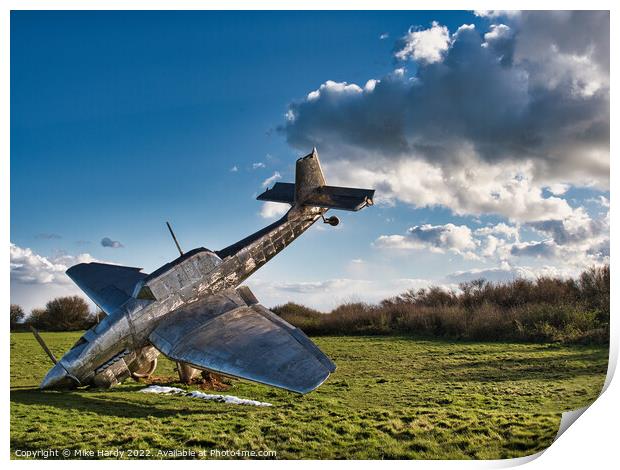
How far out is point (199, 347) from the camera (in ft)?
26.9

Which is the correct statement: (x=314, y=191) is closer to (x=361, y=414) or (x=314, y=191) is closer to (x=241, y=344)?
(x=241, y=344)

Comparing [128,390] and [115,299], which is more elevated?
[115,299]

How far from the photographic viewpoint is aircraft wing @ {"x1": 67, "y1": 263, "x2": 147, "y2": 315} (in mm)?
10871

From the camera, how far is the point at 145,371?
34.3 feet

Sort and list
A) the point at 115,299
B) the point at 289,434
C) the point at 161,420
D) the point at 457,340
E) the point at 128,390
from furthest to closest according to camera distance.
Answer: the point at 457,340 → the point at 115,299 → the point at 128,390 → the point at 161,420 → the point at 289,434

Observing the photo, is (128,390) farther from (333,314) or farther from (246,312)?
(333,314)

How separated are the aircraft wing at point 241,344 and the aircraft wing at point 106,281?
2407 mm

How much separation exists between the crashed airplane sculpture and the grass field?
63cm

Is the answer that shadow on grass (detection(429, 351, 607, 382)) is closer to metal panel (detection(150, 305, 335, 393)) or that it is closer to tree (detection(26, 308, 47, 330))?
metal panel (detection(150, 305, 335, 393))

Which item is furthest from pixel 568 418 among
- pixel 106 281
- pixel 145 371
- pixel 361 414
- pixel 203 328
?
pixel 106 281

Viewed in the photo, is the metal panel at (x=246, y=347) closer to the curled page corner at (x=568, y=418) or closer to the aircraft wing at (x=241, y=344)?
the aircraft wing at (x=241, y=344)

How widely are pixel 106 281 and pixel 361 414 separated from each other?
7.17m

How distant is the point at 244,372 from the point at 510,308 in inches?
350
